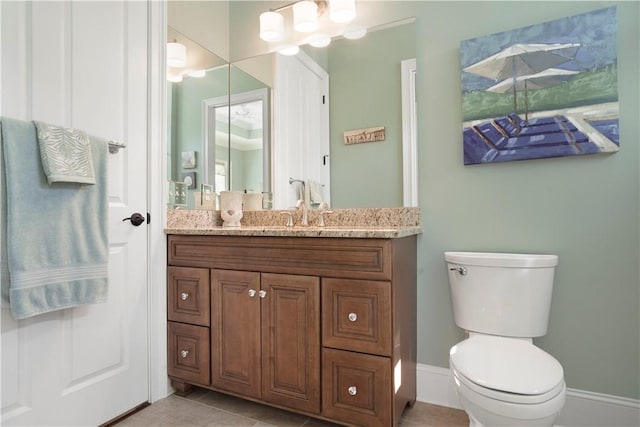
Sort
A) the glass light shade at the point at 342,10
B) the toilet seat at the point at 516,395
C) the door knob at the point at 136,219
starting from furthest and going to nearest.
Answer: the glass light shade at the point at 342,10 < the door knob at the point at 136,219 < the toilet seat at the point at 516,395

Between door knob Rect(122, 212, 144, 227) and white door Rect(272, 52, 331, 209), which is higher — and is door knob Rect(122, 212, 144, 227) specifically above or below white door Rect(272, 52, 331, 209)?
below

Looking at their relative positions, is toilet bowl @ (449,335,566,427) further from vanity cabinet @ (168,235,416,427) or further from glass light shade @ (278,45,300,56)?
glass light shade @ (278,45,300,56)

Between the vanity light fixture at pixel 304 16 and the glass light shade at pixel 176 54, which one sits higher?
the vanity light fixture at pixel 304 16

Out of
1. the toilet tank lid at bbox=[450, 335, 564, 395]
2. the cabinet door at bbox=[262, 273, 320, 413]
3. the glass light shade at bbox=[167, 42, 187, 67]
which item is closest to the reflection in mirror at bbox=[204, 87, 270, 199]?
the glass light shade at bbox=[167, 42, 187, 67]

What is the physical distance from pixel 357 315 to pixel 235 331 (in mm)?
627

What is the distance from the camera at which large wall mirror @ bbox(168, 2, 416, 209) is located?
189 cm

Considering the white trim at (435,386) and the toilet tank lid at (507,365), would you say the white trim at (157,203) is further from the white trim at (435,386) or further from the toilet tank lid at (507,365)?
the toilet tank lid at (507,365)

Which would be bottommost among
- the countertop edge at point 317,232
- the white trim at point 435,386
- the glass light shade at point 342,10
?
the white trim at point 435,386

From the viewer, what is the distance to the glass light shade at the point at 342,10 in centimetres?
199

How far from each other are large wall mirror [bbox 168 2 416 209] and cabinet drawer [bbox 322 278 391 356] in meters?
0.61

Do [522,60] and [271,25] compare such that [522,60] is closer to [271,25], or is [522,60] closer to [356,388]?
[271,25]

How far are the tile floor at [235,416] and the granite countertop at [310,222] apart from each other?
2.85ft

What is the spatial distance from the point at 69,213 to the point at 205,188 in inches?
35.6

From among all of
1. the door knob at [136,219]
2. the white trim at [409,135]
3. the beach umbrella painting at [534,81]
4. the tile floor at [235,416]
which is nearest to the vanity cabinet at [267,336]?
the tile floor at [235,416]
